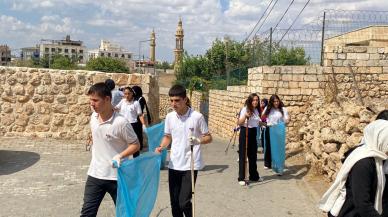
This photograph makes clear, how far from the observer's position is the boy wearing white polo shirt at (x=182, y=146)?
5059 millimetres

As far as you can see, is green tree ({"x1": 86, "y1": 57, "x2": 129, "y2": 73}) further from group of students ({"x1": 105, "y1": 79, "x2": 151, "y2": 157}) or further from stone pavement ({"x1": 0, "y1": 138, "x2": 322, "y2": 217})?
group of students ({"x1": 105, "y1": 79, "x2": 151, "y2": 157})

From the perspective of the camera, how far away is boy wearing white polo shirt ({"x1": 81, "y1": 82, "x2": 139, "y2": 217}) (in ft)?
14.7

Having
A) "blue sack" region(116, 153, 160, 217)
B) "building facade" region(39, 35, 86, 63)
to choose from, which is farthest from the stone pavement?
"building facade" region(39, 35, 86, 63)

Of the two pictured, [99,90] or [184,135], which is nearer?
[99,90]

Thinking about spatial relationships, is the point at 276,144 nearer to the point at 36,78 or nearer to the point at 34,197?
the point at 34,197

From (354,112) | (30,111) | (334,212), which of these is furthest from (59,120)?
(334,212)

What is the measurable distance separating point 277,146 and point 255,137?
3.59ft

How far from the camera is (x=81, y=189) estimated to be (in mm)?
7676

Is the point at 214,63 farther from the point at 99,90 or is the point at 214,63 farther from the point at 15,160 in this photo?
the point at 99,90

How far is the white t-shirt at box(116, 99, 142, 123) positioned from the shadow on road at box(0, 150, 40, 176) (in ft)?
7.82

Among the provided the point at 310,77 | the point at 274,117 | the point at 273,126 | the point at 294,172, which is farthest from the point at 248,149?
the point at 310,77

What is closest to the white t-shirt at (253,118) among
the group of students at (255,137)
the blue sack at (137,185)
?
the group of students at (255,137)

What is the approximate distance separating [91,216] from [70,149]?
22.2 feet

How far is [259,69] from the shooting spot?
14031 millimetres
